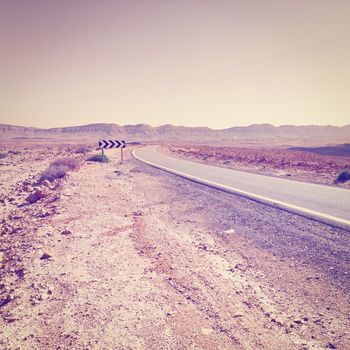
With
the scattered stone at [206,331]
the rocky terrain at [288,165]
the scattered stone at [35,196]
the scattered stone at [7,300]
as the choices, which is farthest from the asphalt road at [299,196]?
the scattered stone at [35,196]

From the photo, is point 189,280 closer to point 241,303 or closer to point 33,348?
point 241,303

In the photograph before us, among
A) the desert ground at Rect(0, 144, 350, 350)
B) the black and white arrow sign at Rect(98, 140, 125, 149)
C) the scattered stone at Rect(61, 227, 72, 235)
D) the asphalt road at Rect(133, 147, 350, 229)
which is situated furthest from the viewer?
the black and white arrow sign at Rect(98, 140, 125, 149)

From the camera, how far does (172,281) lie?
398 centimetres

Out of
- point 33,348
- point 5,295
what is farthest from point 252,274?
point 5,295

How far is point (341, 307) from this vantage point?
3.37m

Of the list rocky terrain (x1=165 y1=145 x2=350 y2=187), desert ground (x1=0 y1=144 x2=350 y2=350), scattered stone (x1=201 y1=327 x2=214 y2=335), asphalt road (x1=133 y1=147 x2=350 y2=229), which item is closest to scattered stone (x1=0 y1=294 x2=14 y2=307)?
desert ground (x1=0 y1=144 x2=350 y2=350)

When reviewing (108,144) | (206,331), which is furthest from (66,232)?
(108,144)

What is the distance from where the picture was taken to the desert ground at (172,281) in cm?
290

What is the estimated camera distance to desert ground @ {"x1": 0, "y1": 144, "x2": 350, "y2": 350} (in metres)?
2.90

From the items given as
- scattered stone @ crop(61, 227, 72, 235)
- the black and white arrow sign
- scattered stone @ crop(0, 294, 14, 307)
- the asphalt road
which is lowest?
scattered stone @ crop(0, 294, 14, 307)

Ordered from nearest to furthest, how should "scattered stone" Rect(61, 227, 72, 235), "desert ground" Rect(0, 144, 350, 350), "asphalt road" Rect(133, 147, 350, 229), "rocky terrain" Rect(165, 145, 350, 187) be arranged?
1. "desert ground" Rect(0, 144, 350, 350)
2. "scattered stone" Rect(61, 227, 72, 235)
3. "asphalt road" Rect(133, 147, 350, 229)
4. "rocky terrain" Rect(165, 145, 350, 187)

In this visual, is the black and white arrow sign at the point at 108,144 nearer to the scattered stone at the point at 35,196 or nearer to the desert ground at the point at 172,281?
the scattered stone at the point at 35,196

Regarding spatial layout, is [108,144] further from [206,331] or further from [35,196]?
[206,331]

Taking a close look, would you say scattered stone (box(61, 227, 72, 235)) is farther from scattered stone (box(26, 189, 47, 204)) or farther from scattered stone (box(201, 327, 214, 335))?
scattered stone (box(26, 189, 47, 204))
